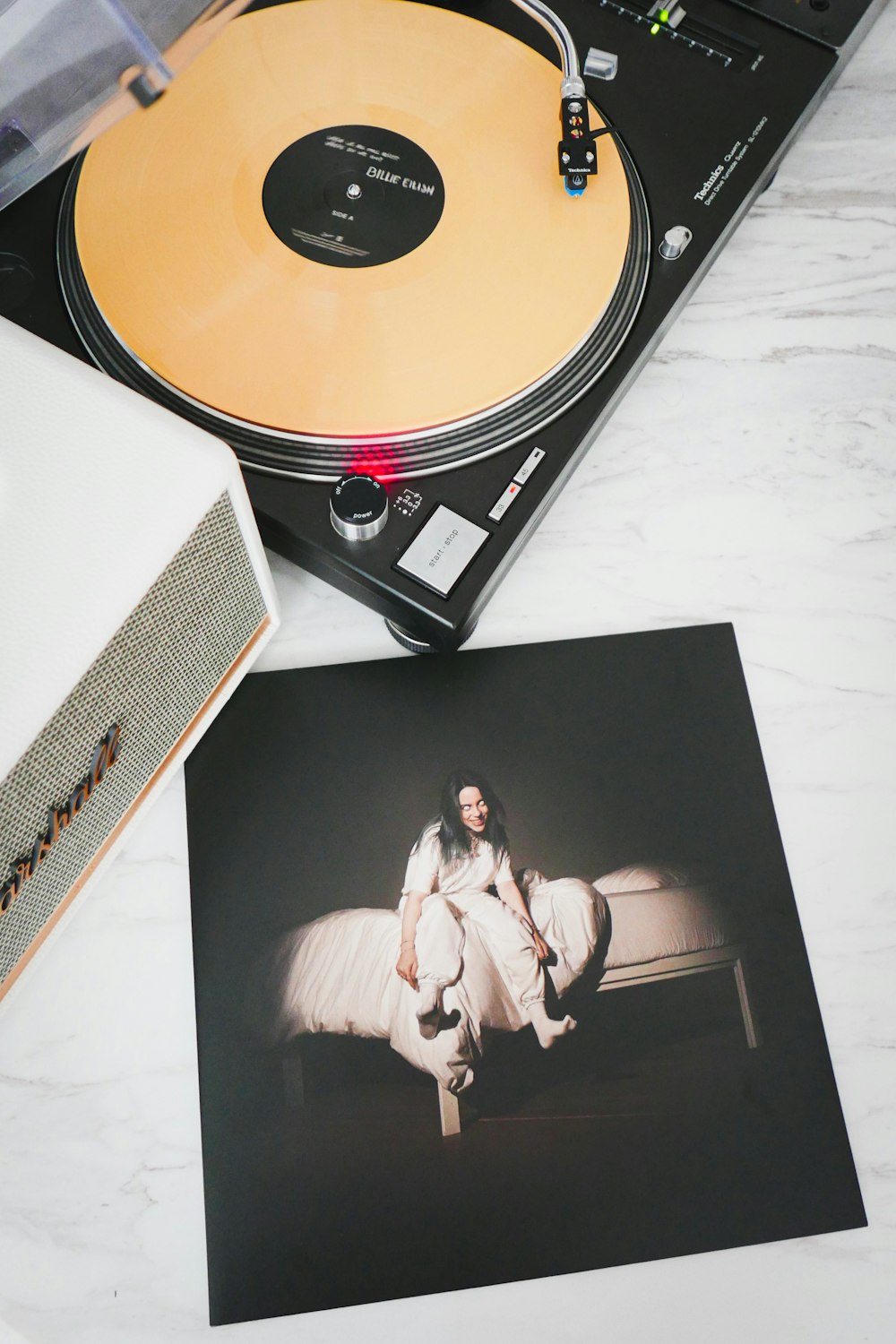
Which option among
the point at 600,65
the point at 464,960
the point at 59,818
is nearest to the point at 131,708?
the point at 59,818

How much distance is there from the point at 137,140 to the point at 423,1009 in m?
0.63

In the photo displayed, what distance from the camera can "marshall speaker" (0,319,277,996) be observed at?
1.56ft

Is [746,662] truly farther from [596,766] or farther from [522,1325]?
[522,1325]

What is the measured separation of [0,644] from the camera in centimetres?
47

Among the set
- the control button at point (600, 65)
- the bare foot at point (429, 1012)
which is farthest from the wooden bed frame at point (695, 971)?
the control button at point (600, 65)

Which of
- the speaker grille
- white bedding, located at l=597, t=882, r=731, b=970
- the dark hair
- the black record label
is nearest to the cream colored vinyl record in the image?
the black record label

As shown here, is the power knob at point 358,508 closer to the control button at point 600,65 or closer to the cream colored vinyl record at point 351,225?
the cream colored vinyl record at point 351,225

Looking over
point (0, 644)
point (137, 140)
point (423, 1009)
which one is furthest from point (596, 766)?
point (137, 140)

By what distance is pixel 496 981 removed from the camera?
725 mm

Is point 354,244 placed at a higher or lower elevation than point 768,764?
higher

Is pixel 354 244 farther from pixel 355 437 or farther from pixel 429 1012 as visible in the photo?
pixel 429 1012

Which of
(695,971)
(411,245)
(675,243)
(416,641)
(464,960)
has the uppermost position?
(411,245)

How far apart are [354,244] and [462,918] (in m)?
0.47

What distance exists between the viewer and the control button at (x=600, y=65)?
2.65 ft
